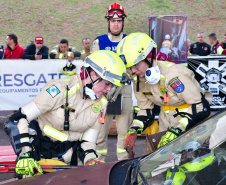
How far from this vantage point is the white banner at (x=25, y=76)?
8.48m

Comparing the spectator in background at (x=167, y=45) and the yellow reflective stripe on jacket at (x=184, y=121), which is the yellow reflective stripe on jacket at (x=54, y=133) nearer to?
the yellow reflective stripe on jacket at (x=184, y=121)

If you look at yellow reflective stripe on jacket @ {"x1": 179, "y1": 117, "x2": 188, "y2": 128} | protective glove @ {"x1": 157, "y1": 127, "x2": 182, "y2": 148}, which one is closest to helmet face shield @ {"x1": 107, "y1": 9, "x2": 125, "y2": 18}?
yellow reflective stripe on jacket @ {"x1": 179, "y1": 117, "x2": 188, "y2": 128}

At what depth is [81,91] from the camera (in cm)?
372

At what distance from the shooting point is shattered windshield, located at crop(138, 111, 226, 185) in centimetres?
246

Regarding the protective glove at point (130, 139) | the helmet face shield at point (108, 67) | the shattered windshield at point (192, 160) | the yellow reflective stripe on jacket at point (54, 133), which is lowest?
the protective glove at point (130, 139)

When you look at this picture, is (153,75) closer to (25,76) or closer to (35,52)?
(25,76)

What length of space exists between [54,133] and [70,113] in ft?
0.75

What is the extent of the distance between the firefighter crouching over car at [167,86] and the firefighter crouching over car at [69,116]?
1.31 ft

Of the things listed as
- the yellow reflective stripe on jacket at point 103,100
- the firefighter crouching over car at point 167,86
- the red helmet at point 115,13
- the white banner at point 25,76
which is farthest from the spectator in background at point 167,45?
the yellow reflective stripe on jacket at point 103,100

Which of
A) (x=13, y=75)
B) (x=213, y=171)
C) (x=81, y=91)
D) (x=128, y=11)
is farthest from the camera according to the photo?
(x=128, y=11)

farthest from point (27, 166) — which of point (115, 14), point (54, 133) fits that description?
point (115, 14)

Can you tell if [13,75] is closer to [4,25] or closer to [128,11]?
[4,25]

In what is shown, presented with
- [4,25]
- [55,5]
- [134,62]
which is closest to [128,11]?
[55,5]

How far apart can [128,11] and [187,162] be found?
1975cm
